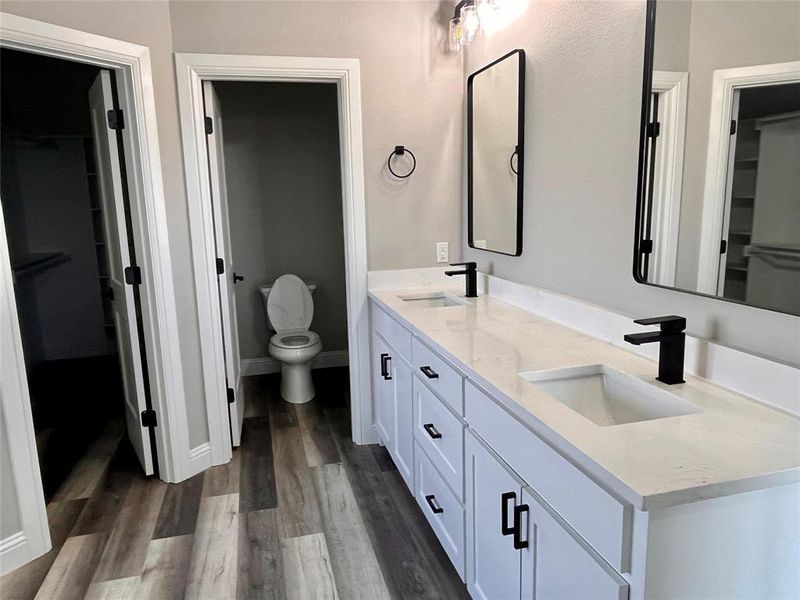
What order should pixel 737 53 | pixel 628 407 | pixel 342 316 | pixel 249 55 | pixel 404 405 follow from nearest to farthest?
pixel 737 53
pixel 628 407
pixel 404 405
pixel 249 55
pixel 342 316

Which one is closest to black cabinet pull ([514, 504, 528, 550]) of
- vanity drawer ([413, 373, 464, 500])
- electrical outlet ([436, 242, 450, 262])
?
vanity drawer ([413, 373, 464, 500])

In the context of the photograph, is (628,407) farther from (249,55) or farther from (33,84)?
(33,84)

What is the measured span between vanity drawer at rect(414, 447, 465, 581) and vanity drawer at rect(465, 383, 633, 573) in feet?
1.42

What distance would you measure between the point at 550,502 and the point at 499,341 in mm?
720

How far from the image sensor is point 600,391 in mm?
1633

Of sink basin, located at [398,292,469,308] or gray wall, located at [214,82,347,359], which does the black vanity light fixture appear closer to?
sink basin, located at [398,292,469,308]

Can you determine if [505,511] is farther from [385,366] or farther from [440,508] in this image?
[385,366]

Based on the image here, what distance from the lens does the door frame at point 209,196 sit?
265 cm

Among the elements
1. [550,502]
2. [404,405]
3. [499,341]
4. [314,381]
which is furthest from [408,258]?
[550,502]

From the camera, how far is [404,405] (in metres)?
2.47

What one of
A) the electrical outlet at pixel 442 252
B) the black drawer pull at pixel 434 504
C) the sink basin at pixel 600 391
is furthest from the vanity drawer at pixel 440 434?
the electrical outlet at pixel 442 252

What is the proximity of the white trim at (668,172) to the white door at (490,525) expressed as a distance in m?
0.73

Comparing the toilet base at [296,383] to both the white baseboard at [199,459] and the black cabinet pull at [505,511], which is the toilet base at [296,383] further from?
the black cabinet pull at [505,511]

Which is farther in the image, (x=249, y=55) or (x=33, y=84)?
(x=33, y=84)
